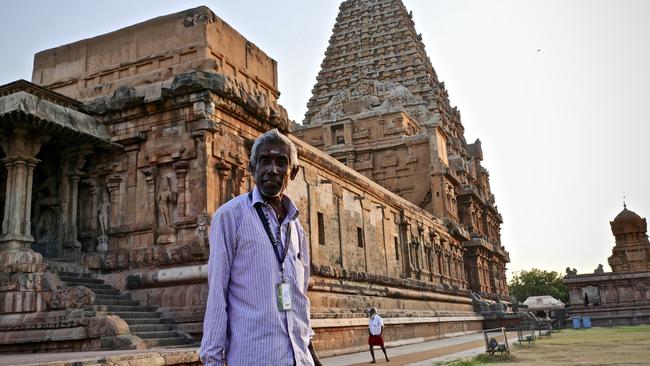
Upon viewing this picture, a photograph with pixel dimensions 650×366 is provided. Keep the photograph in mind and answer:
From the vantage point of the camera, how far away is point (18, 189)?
9.77 meters

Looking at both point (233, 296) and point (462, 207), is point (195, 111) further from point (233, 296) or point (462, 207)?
point (462, 207)

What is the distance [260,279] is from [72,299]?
6482 millimetres

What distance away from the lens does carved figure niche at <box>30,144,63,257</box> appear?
1093cm

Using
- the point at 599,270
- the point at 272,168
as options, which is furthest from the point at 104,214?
the point at 599,270

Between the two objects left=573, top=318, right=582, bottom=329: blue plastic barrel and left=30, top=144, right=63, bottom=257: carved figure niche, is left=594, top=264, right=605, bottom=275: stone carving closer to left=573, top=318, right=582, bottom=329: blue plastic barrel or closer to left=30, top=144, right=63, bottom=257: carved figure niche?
left=573, top=318, right=582, bottom=329: blue plastic barrel

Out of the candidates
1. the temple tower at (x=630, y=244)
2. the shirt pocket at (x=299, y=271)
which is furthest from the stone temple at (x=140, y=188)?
the temple tower at (x=630, y=244)

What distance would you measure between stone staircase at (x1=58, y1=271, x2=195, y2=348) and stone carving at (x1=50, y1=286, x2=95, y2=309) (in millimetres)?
124

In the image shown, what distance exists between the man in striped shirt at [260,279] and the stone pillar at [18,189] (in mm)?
Answer: 7688

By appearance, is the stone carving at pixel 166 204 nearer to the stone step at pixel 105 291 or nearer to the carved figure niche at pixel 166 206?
the carved figure niche at pixel 166 206

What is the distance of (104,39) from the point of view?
12.3m

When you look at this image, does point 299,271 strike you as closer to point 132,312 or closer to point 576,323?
point 132,312

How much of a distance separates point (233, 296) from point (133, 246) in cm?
846

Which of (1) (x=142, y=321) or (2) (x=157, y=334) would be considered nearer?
(2) (x=157, y=334)

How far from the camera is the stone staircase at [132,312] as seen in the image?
8500mm
